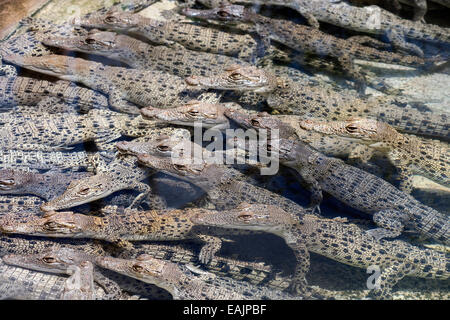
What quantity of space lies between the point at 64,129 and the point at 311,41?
9.77 feet

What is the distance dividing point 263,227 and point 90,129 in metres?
2.05

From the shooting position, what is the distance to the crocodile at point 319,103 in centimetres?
504

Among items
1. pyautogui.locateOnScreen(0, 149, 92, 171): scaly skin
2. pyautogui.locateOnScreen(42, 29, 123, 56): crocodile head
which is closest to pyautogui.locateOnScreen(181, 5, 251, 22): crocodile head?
pyautogui.locateOnScreen(42, 29, 123, 56): crocodile head

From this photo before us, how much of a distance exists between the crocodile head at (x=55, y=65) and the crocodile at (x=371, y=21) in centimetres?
235

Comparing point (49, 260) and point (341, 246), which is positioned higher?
point (341, 246)

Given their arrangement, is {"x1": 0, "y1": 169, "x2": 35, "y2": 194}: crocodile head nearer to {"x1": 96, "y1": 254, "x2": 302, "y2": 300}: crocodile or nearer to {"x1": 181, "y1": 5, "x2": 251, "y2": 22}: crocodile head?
{"x1": 96, "y1": 254, "x2": 302, "y2": 300}: crocodile

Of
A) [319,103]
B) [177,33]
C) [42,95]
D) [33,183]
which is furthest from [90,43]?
[319,103]

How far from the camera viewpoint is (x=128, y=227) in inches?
165

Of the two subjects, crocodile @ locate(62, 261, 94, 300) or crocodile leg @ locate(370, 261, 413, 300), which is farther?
crocodile leg @ locate(370, 261, 413, 300)

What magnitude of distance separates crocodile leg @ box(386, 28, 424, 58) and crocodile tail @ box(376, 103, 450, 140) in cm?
115

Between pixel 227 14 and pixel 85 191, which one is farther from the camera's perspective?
pixel 227 14

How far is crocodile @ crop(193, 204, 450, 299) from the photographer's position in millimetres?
3996

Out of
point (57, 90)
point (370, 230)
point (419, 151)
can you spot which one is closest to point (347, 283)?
point (370, 230)

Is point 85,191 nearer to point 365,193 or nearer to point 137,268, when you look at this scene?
point 137,268
